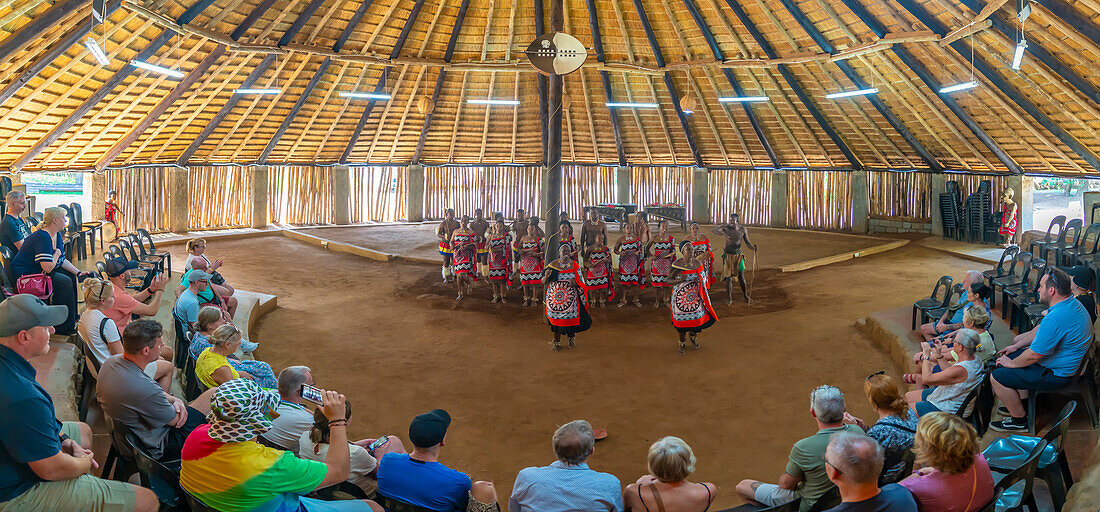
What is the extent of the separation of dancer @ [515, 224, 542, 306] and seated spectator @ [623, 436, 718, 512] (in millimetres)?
8519

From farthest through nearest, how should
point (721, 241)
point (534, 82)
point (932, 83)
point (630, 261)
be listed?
1. point (534, 82)
2. point (721, 241)
3. point (932, 83)
4. point (630, 261)

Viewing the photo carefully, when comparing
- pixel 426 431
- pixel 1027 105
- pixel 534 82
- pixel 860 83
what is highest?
pixel 534 82

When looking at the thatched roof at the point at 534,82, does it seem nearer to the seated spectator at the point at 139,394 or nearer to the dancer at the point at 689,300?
the dancer at the point at 689,300

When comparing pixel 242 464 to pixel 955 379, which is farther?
pixel 955 379

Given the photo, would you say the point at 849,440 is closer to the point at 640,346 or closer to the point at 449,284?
the point at 640,346

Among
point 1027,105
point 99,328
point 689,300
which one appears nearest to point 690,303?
point 689,300

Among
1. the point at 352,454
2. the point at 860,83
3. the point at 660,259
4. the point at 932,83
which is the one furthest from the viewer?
the point at 860,83

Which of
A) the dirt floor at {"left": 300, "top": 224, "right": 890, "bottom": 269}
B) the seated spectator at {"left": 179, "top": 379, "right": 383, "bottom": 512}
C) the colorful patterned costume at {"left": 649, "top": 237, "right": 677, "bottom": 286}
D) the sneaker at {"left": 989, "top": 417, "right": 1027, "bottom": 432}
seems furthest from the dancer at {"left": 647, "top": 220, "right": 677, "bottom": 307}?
the seated spectator at {"left": 179, "top": 379, "right": 383, "bottom": 512}

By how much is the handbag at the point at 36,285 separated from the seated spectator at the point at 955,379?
22.9 feet

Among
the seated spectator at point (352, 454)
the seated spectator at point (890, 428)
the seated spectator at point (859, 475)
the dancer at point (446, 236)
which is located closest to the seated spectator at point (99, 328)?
the seated spectator at point (352, 454)

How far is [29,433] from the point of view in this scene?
134 inches

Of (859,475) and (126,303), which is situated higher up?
(126,303)

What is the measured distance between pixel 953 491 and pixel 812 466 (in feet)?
2.38

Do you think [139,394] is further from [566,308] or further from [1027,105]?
[1027,105]
